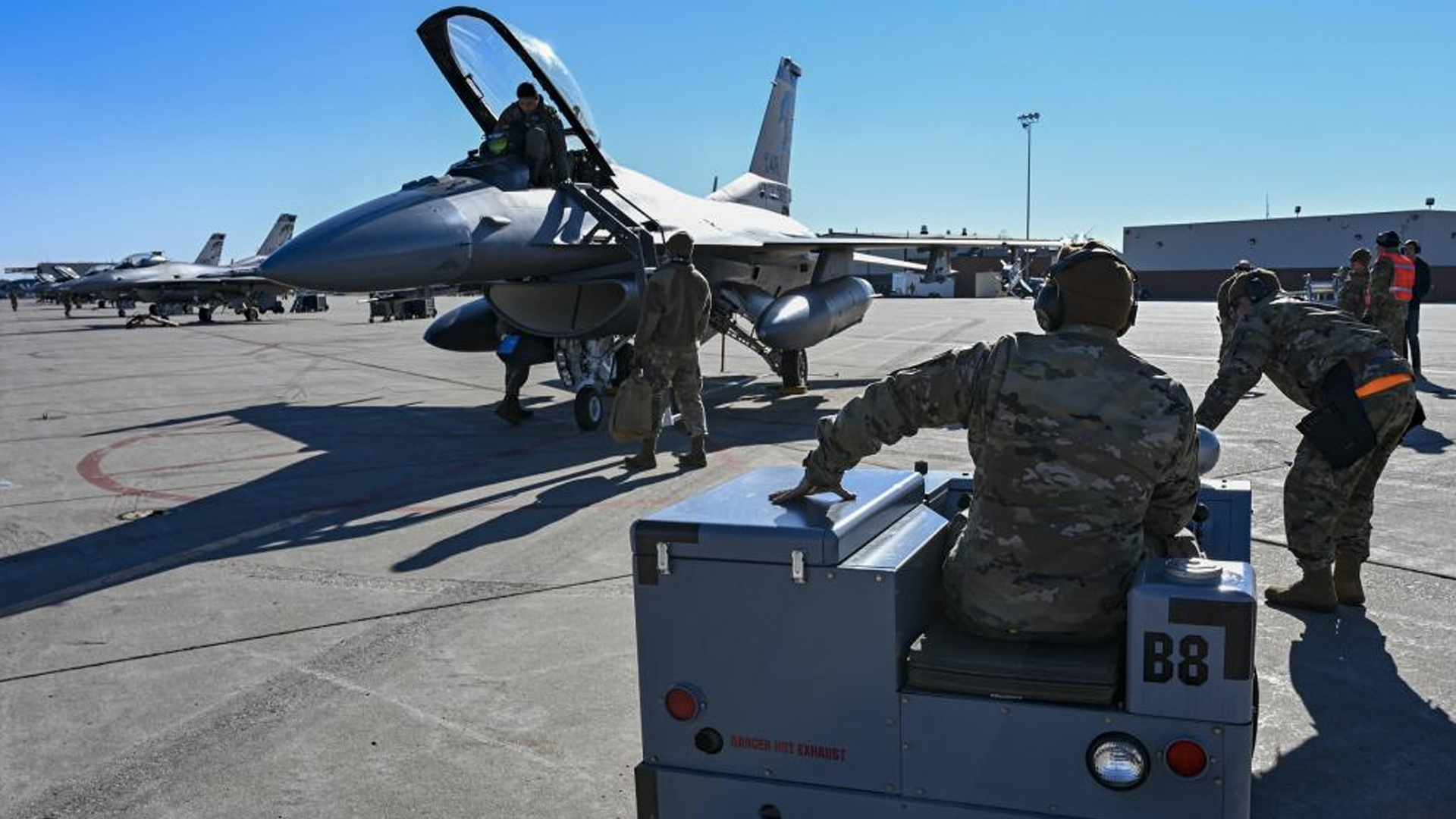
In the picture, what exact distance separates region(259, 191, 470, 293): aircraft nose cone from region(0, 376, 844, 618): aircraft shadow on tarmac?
164cm

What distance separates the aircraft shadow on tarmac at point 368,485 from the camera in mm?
6152

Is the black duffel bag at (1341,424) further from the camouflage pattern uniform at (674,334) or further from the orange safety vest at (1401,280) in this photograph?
the orange safety vest at (1401,280)

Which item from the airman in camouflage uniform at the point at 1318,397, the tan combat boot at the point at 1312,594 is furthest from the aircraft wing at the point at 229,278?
the tan combat boot at the point at 1312,594

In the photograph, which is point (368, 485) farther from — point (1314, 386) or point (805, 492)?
point (1314, 386)

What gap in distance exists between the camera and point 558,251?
10484mm

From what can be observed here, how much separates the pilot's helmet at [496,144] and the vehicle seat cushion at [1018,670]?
922cm

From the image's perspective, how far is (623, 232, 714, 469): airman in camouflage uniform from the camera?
8.24m

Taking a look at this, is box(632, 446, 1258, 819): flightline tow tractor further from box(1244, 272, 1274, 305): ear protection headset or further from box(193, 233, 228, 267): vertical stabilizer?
box(193, 233, 228, 267): vertical stabilizer

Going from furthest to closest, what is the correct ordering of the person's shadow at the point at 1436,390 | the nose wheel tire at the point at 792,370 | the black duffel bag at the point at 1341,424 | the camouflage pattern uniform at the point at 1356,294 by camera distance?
the nose wheel tire at the point at 792,370
the person's shadow at the point at 1436,390
the camouflage pattern uniform at the point at 1356,294
the black duffel bag at the point at 1341,424

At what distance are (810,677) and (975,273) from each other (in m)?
68.8

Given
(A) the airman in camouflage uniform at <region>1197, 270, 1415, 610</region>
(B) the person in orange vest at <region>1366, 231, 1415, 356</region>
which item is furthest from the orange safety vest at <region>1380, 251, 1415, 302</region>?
(A) the airman in camouflage uniform at <region>1197, 270, 1415, 610</region>

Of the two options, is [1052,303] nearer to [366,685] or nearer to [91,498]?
[366,685]

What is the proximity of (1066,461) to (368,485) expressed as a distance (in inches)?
266

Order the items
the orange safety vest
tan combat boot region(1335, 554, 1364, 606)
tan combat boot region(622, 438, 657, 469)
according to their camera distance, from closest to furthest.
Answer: tan combat boot region(1335, 554, 1364, 606), tan combat boot region(622, 438, 657, 469), the orange safety vest
